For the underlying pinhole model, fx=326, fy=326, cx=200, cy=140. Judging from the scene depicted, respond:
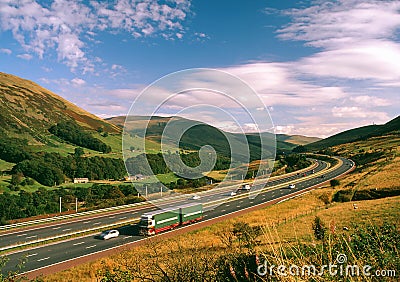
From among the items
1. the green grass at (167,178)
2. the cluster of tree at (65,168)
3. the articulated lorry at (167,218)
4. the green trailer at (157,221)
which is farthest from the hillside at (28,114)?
the green trailer at (157,221)

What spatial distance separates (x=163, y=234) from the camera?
34750 mm

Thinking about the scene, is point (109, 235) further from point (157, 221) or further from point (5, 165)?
point (5, 165)

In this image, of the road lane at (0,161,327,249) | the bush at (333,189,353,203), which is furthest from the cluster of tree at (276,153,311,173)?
the road lane at (0,161,327,249)

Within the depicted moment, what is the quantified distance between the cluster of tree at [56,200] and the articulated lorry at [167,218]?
2531 cm

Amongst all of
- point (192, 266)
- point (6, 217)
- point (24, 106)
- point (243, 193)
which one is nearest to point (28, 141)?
point (24, 106)

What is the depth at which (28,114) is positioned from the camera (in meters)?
157

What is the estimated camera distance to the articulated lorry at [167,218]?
34.8 metres

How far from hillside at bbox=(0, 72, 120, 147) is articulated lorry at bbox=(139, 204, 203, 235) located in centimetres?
10458

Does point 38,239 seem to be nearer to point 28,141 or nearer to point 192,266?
point 192,266

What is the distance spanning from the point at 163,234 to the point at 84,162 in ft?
287

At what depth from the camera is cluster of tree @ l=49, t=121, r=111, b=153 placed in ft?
467

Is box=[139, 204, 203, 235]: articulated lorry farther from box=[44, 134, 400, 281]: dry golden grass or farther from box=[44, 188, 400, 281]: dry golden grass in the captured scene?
box=[44, 134, 400, 281]: dry golden grass

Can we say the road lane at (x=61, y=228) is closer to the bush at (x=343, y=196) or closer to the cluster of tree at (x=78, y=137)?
Answer: the bush at (x=343, y=196)

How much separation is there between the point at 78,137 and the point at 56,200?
255ft
